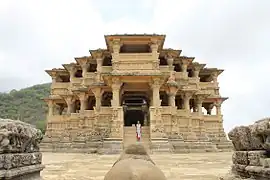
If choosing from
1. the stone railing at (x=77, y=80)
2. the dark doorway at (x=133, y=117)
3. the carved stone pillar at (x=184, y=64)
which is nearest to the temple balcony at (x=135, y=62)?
the carved stone pillar at (x=184, y=64)

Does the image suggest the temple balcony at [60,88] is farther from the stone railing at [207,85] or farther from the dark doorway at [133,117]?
the stone railing at [207,85]

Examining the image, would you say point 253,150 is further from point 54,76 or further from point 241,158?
point 54,76

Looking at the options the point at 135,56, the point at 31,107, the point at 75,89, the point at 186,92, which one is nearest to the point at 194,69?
the point at 186,92

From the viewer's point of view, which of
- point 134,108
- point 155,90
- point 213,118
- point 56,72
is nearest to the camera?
point 155,90

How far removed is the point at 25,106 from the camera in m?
65.2

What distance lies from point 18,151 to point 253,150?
3.44m

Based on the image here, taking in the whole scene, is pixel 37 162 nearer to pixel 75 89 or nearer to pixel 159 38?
pixel 159 38

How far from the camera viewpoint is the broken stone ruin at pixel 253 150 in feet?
13.4

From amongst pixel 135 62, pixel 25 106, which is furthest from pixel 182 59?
pixel 25 106

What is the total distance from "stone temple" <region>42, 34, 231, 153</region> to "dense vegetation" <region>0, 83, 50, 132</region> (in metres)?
30.7

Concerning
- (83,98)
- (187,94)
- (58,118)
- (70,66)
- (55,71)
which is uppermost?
(70,66)

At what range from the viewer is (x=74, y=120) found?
88.0 ft

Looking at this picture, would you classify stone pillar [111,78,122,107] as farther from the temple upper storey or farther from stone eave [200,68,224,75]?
stone eave [200,68,224,75]

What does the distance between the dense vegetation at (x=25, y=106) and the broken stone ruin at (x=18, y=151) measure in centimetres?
5533
